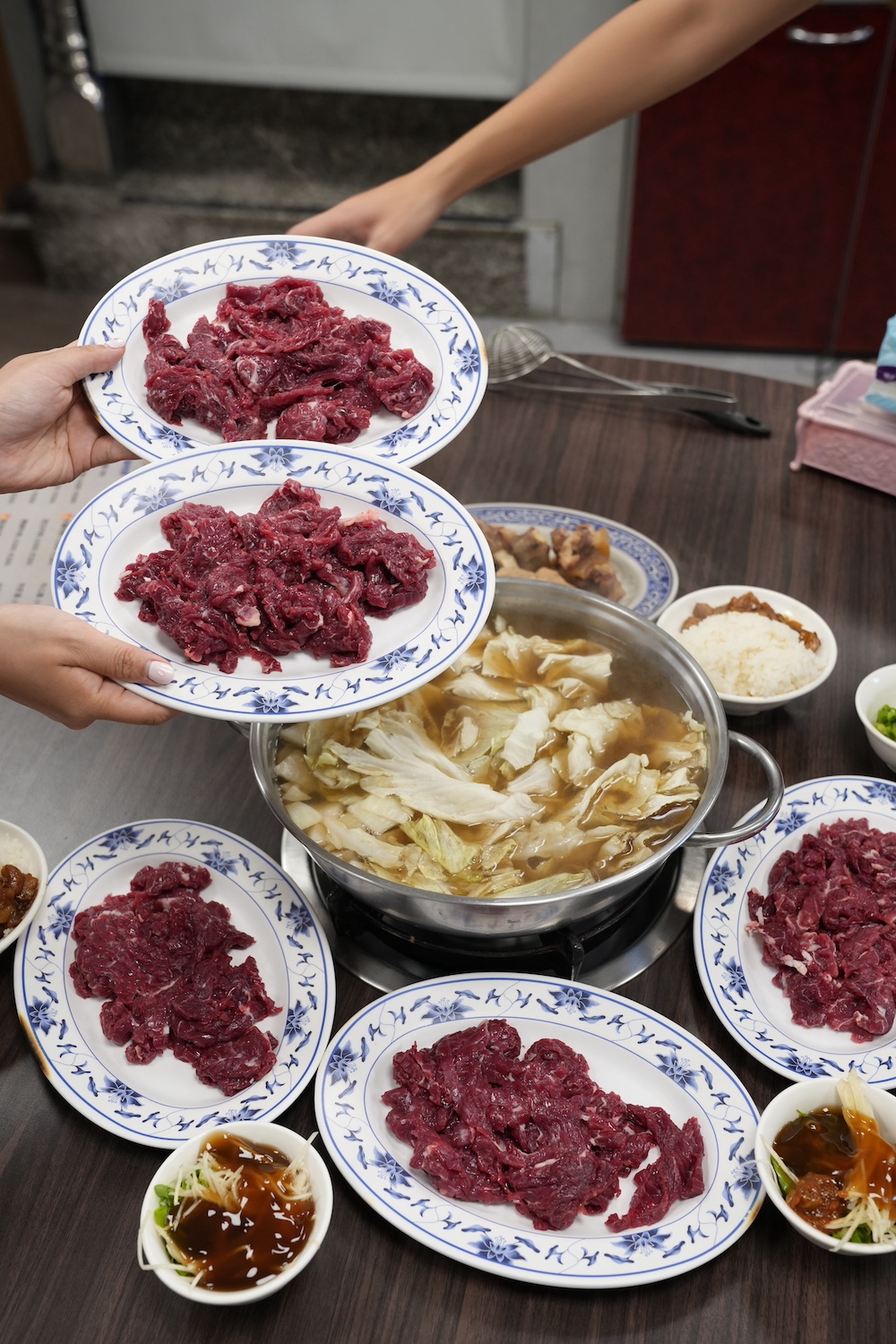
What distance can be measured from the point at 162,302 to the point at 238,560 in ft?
2.12

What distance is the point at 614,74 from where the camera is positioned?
99.0 inches

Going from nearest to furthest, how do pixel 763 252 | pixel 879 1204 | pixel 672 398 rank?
pixel 879 1204, pixel 672 398, pixel 763 252

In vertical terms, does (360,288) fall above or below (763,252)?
above

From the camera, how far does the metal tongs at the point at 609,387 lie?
306 centimetres

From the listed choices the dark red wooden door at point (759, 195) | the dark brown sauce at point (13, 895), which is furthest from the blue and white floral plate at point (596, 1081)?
the dark red wooden door at point (759, 195)

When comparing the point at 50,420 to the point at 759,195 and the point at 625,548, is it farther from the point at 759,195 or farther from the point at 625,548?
the point at 759,195

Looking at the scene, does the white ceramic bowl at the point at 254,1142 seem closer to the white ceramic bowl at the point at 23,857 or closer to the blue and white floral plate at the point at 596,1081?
the blue and white floral plate at the point at 596,1081

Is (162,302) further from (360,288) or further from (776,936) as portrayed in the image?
(776,936)

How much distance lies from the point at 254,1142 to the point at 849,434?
7.28 feet

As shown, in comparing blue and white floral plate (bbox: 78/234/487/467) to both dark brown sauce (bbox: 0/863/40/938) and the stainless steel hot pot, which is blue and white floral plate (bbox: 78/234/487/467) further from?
dark brown sauce (bbox: 0/863/40/938)

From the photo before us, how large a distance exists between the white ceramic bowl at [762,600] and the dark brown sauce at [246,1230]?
1.27 meters

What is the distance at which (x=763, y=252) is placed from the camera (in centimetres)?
535

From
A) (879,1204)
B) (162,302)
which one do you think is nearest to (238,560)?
(162,302)

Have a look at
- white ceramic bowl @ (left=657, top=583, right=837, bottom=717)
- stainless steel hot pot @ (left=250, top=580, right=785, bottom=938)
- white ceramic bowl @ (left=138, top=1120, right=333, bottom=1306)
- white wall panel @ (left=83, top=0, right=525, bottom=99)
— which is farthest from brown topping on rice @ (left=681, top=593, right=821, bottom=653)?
white wall panel @ (left=83, top=0, right=525, bottom=99)
